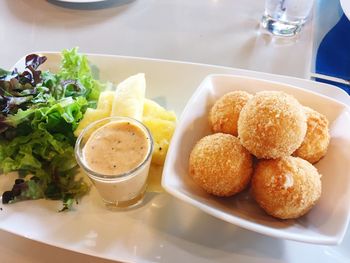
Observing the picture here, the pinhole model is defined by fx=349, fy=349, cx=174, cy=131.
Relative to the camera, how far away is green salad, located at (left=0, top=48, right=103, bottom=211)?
1.09 metres

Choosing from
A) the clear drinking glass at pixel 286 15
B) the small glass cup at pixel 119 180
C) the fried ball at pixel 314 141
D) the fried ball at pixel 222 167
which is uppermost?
the clear drinking glass at pixel 286 15

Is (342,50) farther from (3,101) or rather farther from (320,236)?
(3,101)

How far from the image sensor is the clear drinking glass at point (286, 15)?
1556 mm

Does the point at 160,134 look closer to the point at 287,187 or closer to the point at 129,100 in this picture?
the point at 129,100

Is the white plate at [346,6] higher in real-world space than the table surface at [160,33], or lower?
higher

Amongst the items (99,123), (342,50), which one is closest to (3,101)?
(99,123)

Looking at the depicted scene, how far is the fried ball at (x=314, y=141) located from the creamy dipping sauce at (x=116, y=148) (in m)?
0.46

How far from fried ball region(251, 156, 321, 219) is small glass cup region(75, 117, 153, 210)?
0.33 meters

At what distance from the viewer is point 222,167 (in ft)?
3.08

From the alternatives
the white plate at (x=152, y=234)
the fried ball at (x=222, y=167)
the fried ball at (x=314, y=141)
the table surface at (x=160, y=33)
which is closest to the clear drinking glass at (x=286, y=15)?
the table surface at (x=160, y=33)

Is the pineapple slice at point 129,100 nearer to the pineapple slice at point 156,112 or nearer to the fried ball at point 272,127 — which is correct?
the pineapple slice at point 156,112

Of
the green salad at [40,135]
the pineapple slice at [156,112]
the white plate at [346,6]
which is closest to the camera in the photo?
the green salad at [40,135]

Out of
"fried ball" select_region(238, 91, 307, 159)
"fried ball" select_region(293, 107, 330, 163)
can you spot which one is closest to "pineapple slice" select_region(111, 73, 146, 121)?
"fried ball" select_region(238, 91, 307, 159)

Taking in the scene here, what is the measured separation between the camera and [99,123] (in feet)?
3.70
